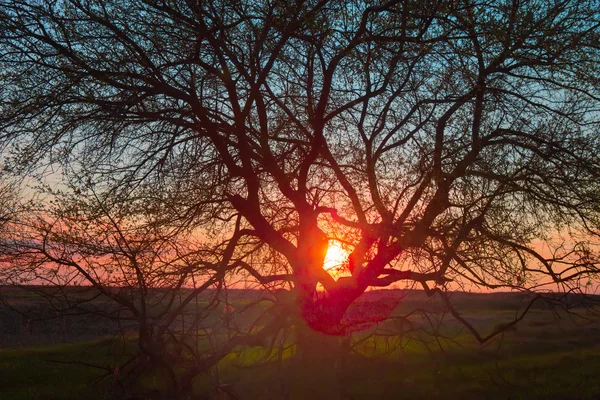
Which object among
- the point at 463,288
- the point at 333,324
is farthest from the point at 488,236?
the point at 333,324

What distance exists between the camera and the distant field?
11828 millimetres

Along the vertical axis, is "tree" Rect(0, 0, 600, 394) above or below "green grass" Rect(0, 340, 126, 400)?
above

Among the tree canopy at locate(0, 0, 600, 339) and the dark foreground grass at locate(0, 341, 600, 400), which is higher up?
the tree canopy at locate(0, 0, 600, 339)

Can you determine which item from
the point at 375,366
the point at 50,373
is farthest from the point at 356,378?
the point at 50,373

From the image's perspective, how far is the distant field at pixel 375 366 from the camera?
11.8 meters

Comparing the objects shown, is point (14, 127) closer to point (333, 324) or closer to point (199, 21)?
point (199, 21)

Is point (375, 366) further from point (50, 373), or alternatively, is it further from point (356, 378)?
point (50, 373)

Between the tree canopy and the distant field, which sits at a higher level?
the tree canopy

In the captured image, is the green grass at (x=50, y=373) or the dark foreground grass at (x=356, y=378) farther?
the green grass at (x=50, y=373)

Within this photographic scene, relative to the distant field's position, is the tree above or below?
above

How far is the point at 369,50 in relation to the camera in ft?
31.5

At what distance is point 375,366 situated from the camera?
52.9 feet

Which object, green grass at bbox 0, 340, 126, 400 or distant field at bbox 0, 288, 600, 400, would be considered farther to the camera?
green grass at bbox 0, 340, 126, 400

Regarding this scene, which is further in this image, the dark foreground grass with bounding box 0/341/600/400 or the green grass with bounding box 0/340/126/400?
the green grass with bounding box 0/340/126/400
